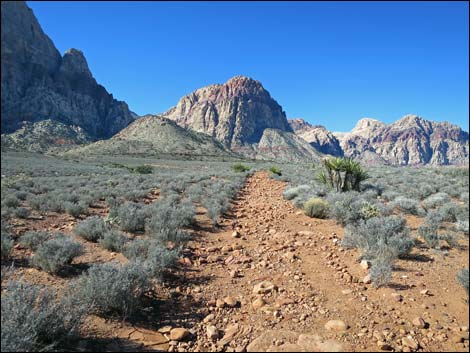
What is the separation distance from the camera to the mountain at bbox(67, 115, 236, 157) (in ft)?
279

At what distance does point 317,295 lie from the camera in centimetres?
502

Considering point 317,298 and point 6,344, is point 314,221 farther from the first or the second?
point 6,344

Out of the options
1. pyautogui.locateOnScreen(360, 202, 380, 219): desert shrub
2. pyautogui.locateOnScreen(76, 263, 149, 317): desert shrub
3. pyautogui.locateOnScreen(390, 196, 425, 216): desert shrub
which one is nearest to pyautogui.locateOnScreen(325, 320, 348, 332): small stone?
pyautogui.locateOnScreen(76, 263, 149, 317): desert shrub

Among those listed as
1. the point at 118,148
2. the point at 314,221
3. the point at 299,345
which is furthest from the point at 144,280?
the point at 118,148

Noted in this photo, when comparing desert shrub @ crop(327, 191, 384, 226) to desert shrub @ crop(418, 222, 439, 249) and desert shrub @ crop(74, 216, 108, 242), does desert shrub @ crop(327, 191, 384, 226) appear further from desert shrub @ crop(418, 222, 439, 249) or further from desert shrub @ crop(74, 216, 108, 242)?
desert shrub @ crop(74, 216, 108, 242)

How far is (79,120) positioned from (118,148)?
69582mm

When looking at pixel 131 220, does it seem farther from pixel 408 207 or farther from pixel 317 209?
pixel 408 207

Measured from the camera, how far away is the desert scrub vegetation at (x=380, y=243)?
5133 mm

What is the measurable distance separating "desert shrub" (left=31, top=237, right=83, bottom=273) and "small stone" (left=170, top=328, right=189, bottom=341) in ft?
8.60

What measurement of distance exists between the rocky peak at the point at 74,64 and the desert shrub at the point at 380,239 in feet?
571

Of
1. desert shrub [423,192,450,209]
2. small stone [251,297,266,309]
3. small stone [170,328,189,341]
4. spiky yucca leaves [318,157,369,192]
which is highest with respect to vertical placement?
spiky yucca leaves [318,157,369,192]

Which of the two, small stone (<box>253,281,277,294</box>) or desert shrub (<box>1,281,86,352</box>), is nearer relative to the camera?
desert shrub (<box>1,281,86,352</box>)

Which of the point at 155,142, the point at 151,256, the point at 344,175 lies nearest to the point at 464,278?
the point at 151,256

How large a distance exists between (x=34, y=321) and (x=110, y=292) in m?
1.02
